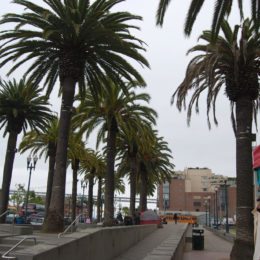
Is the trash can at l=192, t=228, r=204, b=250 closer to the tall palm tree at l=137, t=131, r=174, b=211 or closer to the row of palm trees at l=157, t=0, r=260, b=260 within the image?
the row of palm trees at l=157, t=0, r=260, b=260

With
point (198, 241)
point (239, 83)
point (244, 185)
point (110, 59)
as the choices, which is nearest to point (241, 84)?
point (239, 83)

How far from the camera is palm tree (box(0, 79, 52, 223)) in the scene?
21.1 meters

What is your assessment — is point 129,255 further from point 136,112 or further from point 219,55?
point 136,112

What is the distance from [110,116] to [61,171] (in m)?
7.81

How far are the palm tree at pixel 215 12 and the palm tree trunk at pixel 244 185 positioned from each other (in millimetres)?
3732

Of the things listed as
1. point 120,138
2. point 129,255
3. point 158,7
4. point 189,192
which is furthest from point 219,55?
point 189,192

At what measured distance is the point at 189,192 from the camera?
419 feet

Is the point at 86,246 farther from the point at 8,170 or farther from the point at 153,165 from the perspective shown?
the point at 153,165

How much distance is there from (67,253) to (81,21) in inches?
402

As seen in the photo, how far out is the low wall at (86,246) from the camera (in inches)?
221

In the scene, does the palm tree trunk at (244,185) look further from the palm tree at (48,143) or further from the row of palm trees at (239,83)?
the palm tree at (48,143)

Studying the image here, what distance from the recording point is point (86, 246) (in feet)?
28.5

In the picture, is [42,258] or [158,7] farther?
[158,7]

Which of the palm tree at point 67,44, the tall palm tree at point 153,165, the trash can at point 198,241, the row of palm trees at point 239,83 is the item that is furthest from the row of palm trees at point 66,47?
the tall palm tree at point 153,165
